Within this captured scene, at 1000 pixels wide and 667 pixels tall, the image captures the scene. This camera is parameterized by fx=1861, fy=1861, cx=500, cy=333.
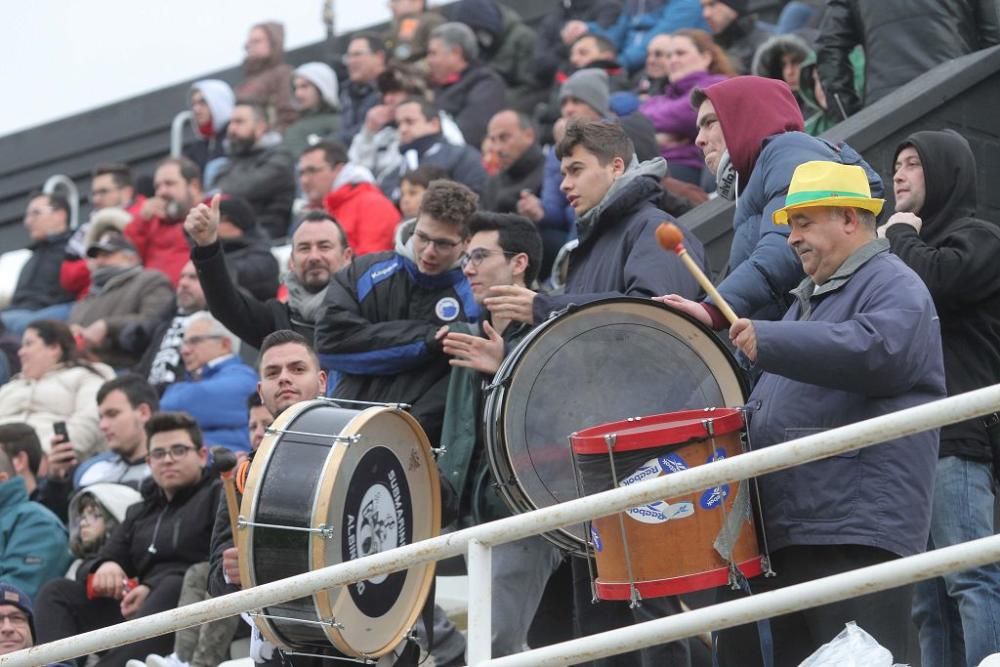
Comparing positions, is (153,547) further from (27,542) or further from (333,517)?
(333,517)

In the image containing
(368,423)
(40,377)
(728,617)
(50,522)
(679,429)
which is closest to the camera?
(728,617)

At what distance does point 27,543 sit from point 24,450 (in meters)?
1.01

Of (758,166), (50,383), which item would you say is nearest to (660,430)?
(758,166)

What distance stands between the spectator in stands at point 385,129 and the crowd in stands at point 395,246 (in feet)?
0.07

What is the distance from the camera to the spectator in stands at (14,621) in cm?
811

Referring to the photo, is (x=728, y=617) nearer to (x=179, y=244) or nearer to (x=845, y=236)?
(x=845, y=236)

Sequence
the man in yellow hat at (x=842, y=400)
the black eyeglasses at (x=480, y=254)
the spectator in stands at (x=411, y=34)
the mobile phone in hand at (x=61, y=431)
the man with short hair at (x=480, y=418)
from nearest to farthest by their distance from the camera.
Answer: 1. the man in yellow hat at (x=842, y=400)
2. the man with short hair at (x=480, y=418)
3. the black eyeglasses at (x=480, y=254)
4. the mobile phone in hand at (x=61, y=431)
5. the spectator in stands at (x=411, y=34)

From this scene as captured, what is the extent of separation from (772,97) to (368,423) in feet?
5.80

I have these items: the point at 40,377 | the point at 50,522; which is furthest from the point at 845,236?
the point at 40,377

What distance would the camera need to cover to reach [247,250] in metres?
A: 10.6

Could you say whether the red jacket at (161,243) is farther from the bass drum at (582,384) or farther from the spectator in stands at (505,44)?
the bass drum at (582,384)

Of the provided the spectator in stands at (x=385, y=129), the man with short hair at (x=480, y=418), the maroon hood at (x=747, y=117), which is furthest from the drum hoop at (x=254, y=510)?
the spectator in stands at (x=385, y=129)

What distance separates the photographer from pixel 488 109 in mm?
13203

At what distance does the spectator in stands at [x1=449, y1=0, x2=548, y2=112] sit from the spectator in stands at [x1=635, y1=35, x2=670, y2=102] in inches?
103
